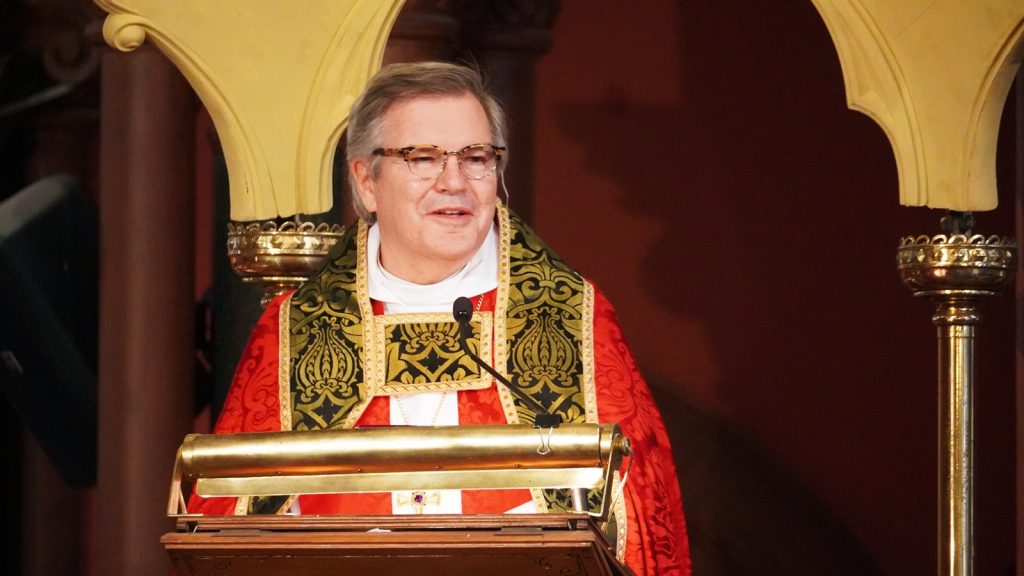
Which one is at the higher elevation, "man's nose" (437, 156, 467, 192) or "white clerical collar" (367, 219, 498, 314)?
"man's nose" (437, 156, 467, 192)

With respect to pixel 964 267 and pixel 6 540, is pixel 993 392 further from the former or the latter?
pixel 6 540

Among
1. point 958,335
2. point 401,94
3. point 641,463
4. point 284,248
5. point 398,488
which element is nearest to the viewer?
point 398,488

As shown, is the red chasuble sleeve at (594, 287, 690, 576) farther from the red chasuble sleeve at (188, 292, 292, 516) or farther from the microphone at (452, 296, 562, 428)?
the red chasuble sleeve at (188, 292, 292, 516)

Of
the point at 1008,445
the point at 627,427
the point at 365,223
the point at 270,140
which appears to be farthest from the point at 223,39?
the point at 1008,445

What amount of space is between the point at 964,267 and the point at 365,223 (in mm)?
1266

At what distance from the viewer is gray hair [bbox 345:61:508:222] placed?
404cm

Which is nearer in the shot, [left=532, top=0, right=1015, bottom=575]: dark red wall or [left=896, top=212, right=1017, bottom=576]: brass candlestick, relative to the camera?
[left=896, top=212, right=1017, bottom=576]: brass candlestick

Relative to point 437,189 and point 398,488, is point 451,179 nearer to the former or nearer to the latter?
point 437,189

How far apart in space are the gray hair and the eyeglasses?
0.29ft

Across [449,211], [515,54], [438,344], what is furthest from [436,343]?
[515,54]

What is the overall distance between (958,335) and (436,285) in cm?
113

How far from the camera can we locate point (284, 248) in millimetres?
4574

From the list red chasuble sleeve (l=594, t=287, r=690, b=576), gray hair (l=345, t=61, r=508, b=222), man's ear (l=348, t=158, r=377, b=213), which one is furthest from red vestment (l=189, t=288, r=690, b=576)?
gray hair (l=345, t=61, r=508, b=222)

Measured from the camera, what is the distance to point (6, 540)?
25.5 ft
